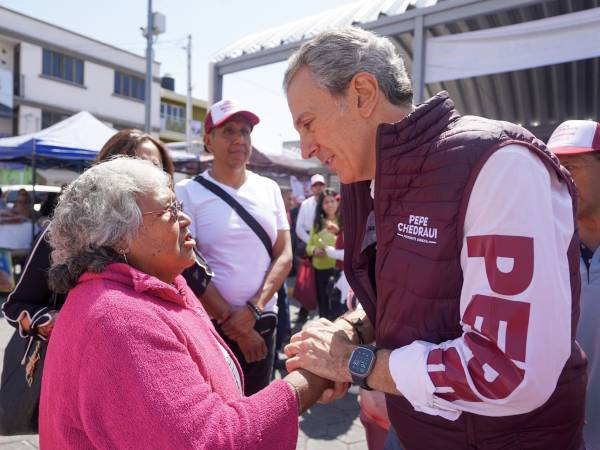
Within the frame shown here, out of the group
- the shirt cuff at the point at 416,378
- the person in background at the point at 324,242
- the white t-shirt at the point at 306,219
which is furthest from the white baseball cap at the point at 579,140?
the white t-shirt at the point at 306,219

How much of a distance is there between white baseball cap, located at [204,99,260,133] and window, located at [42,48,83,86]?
27204 millimetres

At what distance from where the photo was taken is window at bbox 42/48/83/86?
84.7 ft

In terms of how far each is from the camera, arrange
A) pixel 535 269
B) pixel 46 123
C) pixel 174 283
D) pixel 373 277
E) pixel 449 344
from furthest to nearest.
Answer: pixel 46 123, pixel 174 283, pixel 373 277, pixel 449 344, pixel 535 269

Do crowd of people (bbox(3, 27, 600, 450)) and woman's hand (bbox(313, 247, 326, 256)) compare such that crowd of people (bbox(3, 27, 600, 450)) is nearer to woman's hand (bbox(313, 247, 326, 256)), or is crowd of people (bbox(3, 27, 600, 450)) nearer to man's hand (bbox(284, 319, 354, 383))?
man's hand (bbox(284, 319, 354, 383))

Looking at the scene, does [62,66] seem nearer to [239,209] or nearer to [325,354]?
[239,209]

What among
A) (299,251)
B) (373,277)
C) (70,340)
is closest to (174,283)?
(70,340)

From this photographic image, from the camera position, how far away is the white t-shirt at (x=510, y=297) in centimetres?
98

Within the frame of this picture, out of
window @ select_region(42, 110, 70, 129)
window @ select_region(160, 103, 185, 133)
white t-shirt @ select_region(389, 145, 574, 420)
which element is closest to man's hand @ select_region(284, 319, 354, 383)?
white t-shirt @ select_region(389, 145, 574, 420)

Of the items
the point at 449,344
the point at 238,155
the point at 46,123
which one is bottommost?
the point at 449,344

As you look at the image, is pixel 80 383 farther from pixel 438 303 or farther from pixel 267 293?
pixel 267 293

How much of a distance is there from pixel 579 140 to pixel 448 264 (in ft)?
4.32

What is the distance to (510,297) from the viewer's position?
0.98 metres

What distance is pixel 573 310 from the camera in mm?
1179

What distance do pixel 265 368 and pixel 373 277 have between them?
4.64 feet
